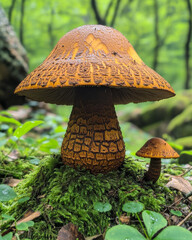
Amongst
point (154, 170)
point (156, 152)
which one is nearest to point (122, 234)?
point (156, 152)

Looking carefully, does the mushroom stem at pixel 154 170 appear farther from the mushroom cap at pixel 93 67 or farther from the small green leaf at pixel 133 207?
the mushroom cap at pixel 93 67

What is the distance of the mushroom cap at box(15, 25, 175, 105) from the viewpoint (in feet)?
4.86

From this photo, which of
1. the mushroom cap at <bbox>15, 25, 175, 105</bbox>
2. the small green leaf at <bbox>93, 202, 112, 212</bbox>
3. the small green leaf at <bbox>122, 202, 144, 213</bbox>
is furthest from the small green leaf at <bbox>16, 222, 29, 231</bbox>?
the mushroom cap at <bbox>15, 25, 175, 105</bbox>

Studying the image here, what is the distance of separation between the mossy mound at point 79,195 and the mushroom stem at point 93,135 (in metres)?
0.12

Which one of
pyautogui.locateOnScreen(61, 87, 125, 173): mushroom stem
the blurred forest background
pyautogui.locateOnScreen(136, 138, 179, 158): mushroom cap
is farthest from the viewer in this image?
the blurred forest background

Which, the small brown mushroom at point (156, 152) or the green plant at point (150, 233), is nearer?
the green plant at point (150, 233)

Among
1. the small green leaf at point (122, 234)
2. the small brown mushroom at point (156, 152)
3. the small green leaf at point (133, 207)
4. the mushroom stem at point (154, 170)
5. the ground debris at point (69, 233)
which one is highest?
the small brown mushroom at point (156, 152)

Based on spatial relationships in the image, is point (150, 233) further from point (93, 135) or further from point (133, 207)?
point (93, 135)

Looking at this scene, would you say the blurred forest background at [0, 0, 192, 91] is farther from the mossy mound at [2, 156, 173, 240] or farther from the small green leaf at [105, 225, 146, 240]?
the small green leaf at [105, 225, 146, 240]

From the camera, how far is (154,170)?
1.96 m

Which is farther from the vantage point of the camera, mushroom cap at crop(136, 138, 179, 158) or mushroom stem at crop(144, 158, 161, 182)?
mushroom stem at crop(144, 158, 161, 182)

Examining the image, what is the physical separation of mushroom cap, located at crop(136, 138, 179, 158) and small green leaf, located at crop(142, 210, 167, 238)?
0.52 meters

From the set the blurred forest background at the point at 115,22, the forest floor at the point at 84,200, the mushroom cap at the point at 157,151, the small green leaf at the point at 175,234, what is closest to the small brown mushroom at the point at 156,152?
the mushroom cap at the point at 157,151

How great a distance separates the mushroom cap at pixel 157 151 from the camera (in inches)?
68.7
